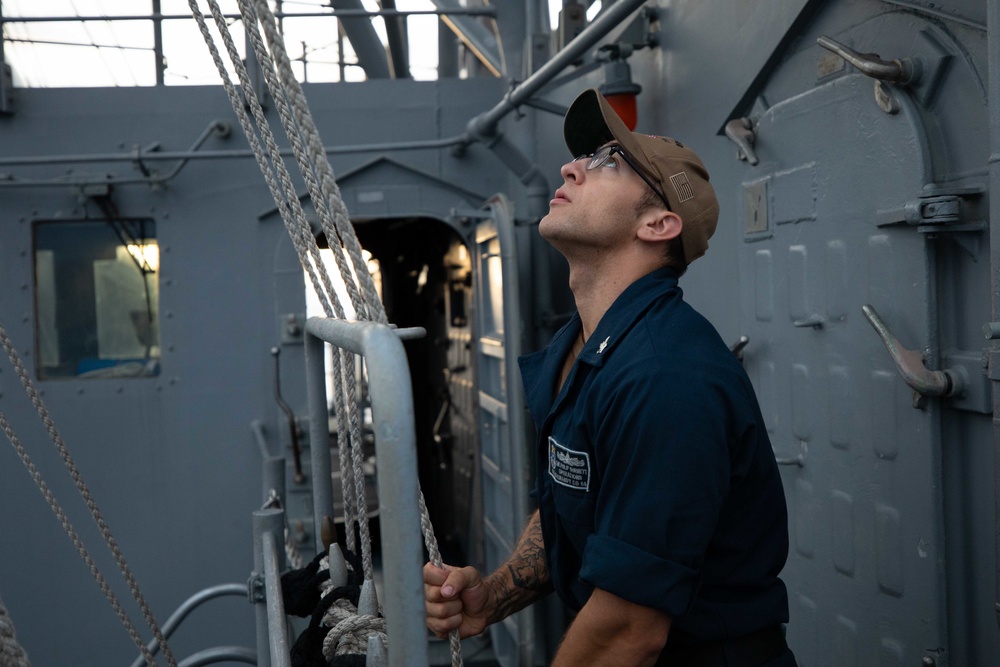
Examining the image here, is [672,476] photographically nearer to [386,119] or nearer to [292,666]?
[292,666]

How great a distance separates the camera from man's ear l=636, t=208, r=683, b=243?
1.76m

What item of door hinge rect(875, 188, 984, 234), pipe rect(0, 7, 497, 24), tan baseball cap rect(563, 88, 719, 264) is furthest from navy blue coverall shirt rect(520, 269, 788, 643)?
pipe rect(0, 7, 497, 24)

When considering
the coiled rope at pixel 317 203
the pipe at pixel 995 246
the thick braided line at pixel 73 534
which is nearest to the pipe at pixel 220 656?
the thick braided line at pixel 73 534

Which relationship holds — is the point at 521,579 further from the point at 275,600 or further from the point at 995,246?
the point at 995,246

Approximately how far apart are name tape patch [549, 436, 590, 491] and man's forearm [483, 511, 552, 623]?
0.31 metres

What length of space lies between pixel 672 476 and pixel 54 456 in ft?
17.1

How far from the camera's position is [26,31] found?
5785 millimetres

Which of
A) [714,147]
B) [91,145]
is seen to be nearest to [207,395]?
[91,145]

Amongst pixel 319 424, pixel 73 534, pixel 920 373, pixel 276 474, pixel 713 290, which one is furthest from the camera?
pixel 713 290

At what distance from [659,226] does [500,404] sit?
3.31m

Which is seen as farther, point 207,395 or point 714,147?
point 207,395

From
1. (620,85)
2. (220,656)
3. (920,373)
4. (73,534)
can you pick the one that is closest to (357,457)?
(73,534)

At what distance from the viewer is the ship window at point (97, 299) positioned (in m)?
5.69

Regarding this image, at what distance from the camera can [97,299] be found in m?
5.77
